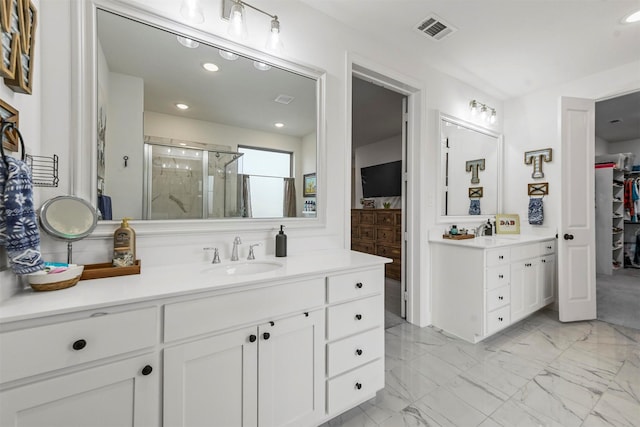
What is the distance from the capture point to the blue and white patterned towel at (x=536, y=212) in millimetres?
3221

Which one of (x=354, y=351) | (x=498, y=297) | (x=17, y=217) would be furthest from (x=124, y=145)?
(x=498, y=297)

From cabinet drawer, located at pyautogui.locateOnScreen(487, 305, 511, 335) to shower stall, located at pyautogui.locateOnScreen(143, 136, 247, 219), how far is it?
7.64ft

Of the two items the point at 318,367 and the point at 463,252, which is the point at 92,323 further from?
the point at 463,252

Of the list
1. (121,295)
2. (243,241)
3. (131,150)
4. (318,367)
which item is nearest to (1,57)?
(131,150)

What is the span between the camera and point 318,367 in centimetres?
137

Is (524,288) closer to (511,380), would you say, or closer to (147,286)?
(511,380)

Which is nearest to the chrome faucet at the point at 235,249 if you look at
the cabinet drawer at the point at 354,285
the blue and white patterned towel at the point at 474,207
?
the cabinet drawer at the point at 354,285

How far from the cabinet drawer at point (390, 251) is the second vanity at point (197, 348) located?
115 inches

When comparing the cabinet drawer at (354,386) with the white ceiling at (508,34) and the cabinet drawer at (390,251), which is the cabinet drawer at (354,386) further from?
the cabinet drawer at (390,251)

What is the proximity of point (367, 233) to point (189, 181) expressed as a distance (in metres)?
3.95

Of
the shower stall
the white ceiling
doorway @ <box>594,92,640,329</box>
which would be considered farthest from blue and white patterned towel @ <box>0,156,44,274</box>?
doorway @ <box>594,92,640,329</box>

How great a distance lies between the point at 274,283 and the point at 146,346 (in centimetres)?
53

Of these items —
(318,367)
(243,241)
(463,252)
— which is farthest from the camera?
(463,252)

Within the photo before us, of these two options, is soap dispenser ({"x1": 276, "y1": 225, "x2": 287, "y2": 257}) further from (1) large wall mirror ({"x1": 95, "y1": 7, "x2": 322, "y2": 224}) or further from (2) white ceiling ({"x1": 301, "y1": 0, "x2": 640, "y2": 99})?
(2) white ceiling ({"x1": 301, "y1": 0, "x2": 640, "y2": 99})
